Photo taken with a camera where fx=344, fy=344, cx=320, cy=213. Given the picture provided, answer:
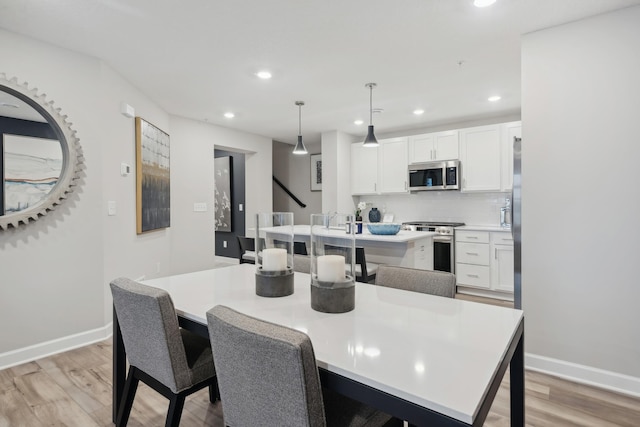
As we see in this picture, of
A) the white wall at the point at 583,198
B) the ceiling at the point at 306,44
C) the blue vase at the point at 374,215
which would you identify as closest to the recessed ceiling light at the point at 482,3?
the ceiling at the point at 306,44

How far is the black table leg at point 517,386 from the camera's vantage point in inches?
54.8

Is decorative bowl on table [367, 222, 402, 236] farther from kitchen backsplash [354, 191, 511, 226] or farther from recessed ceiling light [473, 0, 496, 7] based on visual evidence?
kitchen backsplash [354, 191, 511, 226]

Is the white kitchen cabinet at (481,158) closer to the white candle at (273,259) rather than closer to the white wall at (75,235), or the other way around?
the white candle at (273,259)

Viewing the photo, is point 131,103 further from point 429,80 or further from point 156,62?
point 429,80

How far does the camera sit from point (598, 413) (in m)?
1.94

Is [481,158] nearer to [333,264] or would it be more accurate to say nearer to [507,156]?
[507,156]

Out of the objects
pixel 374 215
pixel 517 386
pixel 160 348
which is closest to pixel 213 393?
pixel 160 348

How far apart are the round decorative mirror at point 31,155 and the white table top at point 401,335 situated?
5.12 feet

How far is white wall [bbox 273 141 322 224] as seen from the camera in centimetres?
683

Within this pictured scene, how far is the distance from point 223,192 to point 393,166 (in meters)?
3.43

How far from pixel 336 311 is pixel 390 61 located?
2428 millimetres

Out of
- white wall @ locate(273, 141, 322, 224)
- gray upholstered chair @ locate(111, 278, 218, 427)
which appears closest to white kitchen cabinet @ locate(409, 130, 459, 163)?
white wall @ locate(273, 141, 322, 224)

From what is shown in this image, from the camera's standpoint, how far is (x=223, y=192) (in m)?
6.88

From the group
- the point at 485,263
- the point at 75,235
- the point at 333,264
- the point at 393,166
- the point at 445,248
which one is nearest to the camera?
the point at 333,264
